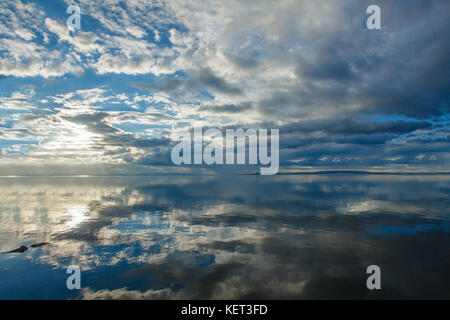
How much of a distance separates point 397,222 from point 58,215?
57980 millimetres

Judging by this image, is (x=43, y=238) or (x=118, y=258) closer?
(x=118, y=258)

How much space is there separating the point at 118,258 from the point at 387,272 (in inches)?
946

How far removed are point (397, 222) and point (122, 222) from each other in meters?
42.7

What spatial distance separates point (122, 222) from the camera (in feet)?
125

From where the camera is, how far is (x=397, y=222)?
35.7 metres

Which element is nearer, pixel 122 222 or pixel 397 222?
pixel 397 222
